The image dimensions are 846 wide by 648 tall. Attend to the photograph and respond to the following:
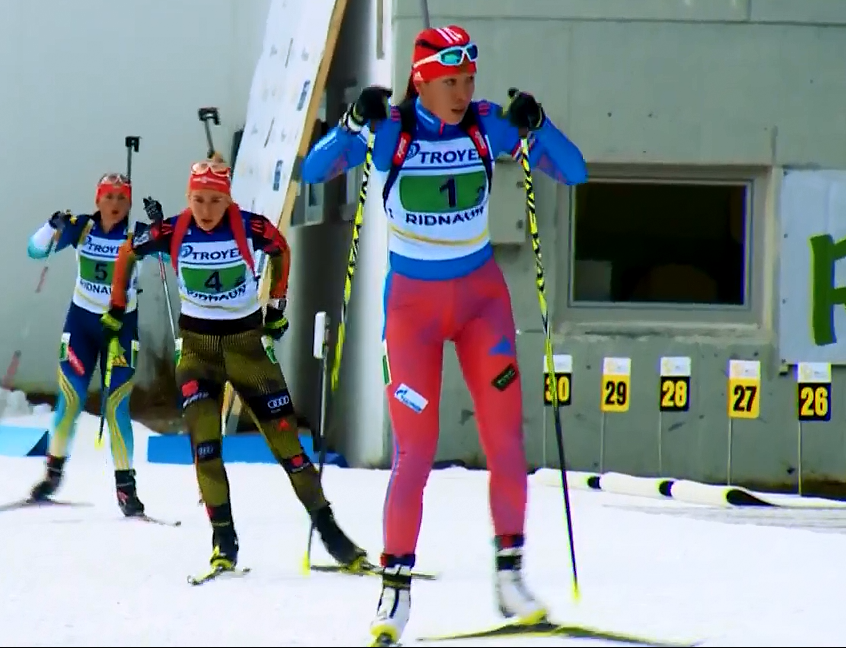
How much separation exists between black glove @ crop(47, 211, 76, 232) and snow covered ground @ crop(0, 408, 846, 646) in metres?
1.74

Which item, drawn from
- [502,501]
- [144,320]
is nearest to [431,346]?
[502,501]

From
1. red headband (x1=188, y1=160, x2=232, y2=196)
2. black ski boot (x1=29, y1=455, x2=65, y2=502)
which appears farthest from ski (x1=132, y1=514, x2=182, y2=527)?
red headband (x1=188, y1=160, x2=232, y2=196)

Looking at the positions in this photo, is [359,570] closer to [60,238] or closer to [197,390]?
[197,390]

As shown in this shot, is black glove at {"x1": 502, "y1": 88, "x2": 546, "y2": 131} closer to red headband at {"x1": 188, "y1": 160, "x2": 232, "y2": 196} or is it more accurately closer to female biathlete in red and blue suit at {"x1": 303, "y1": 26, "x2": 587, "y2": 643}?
female biathlete in red and blue suit at {"x1": 303, "y1": 26, "x2": 587, "y2": 643}

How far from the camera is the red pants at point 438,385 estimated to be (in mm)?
5508

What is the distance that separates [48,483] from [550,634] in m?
5.36

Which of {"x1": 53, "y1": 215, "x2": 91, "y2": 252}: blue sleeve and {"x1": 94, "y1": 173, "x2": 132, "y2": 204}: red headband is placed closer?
{"x1": 94, "y1": 173, "x2": 132, "y2": 204}: red headband

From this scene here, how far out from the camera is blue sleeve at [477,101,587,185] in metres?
5.78

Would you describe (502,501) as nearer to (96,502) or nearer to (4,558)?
(4,558)

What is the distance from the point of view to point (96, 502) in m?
10.1

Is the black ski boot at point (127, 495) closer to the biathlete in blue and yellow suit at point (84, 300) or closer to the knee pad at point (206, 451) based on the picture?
the biathlete in blue and yellow suit at point (84, 300)

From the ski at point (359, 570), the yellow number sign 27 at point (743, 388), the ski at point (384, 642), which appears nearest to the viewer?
the ski at point (384, 642)

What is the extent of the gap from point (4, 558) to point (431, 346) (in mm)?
2924

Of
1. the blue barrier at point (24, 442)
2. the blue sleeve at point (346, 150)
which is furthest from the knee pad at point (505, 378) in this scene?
the blue barrier at point (24, 442)
